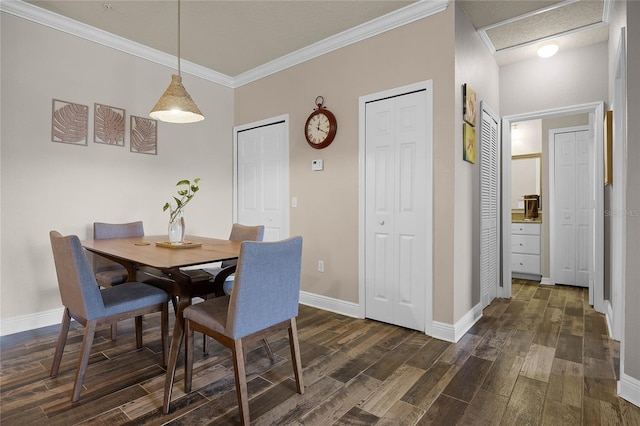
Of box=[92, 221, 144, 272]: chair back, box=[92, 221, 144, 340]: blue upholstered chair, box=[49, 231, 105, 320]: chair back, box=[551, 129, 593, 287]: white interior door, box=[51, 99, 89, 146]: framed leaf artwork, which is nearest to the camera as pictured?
box=[49, 231, 105, 320]: chair back

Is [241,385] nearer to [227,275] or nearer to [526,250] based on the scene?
[227,275]

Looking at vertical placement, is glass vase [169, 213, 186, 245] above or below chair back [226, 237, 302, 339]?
above

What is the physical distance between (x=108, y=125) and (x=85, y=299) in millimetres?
2133

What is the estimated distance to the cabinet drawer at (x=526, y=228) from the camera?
470 cm

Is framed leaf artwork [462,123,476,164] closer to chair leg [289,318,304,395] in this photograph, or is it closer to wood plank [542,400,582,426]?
wood plank [542,400,582,426]

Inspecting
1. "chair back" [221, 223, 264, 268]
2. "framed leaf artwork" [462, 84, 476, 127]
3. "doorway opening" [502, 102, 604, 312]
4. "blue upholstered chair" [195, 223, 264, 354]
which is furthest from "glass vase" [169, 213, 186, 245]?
"doorway opening" [502, 102, 604, 312]

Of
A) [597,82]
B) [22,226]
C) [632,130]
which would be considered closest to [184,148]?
[22,226]

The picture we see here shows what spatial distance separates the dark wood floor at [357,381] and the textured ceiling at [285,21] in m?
2.63

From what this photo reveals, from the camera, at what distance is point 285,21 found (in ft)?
9.87

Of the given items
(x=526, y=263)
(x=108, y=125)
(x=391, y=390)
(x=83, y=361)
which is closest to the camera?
(x=83, y=361)

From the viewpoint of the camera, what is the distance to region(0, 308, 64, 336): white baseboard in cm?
275

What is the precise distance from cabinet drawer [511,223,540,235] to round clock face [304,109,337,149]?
10.5ft

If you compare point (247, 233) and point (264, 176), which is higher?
point (264, 176)

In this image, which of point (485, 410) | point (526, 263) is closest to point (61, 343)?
point (485, 410)
